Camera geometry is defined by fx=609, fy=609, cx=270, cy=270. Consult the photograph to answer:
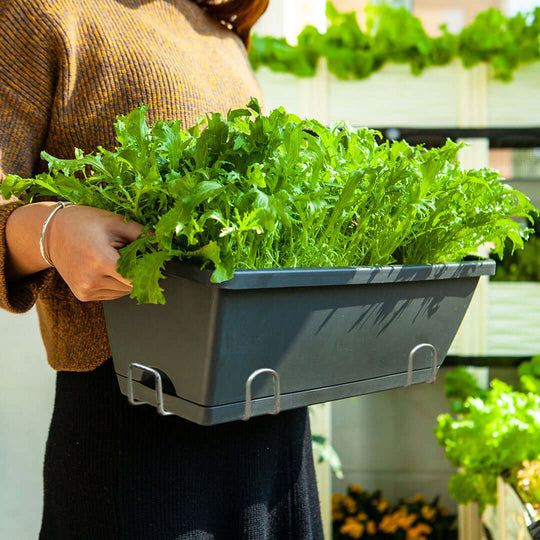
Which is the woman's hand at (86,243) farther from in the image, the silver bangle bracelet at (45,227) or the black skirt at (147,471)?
the black skirt at (147,471)

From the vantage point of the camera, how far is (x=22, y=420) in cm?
130

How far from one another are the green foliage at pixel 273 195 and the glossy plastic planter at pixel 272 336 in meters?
0.03

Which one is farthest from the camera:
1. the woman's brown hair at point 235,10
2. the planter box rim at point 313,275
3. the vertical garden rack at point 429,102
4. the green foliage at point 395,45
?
the vertical garden rack at point 429,102

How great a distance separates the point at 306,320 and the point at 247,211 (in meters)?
0.10

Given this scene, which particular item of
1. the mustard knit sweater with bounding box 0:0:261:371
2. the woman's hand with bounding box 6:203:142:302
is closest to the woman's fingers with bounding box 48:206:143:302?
the woman's hand with bounding box 6:203:142:302

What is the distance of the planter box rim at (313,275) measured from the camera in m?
0.41

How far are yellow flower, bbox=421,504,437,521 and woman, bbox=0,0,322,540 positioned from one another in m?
1.40

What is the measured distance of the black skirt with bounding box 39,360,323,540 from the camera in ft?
2.04

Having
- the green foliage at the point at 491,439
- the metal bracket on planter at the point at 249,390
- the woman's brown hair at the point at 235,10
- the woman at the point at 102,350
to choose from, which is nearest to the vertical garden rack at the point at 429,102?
the green foliage at the point at 491,439

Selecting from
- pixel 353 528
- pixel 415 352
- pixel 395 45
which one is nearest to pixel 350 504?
pixel 353 528

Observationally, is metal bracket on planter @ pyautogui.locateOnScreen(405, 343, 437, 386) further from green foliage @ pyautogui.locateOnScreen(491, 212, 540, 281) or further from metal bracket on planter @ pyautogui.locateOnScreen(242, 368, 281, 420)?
green foliage @ pyautogui.locateOnScreen(491, 212, 540, 281)

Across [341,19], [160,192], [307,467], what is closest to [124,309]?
[160,192]

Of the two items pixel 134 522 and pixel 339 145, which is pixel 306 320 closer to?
pixel 339 145

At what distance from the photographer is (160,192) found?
44 cm
